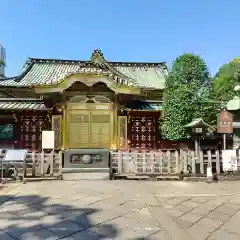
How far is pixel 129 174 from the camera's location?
1256 cm

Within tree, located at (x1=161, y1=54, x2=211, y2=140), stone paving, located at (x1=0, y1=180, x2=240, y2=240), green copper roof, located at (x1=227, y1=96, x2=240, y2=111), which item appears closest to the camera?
stone paving, located at (x1=0, y1=180, x2=240, y2=240)

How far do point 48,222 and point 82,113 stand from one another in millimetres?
11901

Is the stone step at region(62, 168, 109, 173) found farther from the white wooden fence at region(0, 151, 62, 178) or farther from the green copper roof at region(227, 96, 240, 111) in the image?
the green copper roof at region(227, 96, 240, 111)

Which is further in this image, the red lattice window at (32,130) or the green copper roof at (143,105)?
the green copper roof at (143,105)

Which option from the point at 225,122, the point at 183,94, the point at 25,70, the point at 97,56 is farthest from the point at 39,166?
the point at 25,70

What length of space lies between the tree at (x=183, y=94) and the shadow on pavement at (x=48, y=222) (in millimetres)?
9953

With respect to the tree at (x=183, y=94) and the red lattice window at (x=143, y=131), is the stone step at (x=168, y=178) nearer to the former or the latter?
the tree at (x=183, y=94)

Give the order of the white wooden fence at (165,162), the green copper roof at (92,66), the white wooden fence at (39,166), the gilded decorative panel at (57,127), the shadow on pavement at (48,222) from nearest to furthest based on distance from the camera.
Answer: the shadow on pavement at (48,222) < the white wooden fence at (39,166) < the white wooden fence at (165,162) < the gilded decorative panel at (57,127) < the green copper roof at (92,66)

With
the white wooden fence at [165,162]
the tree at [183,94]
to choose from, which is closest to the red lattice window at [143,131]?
the tree at [183,94]

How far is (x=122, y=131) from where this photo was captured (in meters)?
18.0

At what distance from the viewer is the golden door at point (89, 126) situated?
17.4m

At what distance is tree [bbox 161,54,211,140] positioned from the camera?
53.5ft

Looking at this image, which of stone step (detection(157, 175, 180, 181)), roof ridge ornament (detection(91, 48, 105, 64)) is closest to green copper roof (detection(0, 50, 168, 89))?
roof ridge ornament (detection(91, 48, 105, 64))

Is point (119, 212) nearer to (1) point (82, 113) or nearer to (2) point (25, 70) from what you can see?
(1) point (82, 113)
